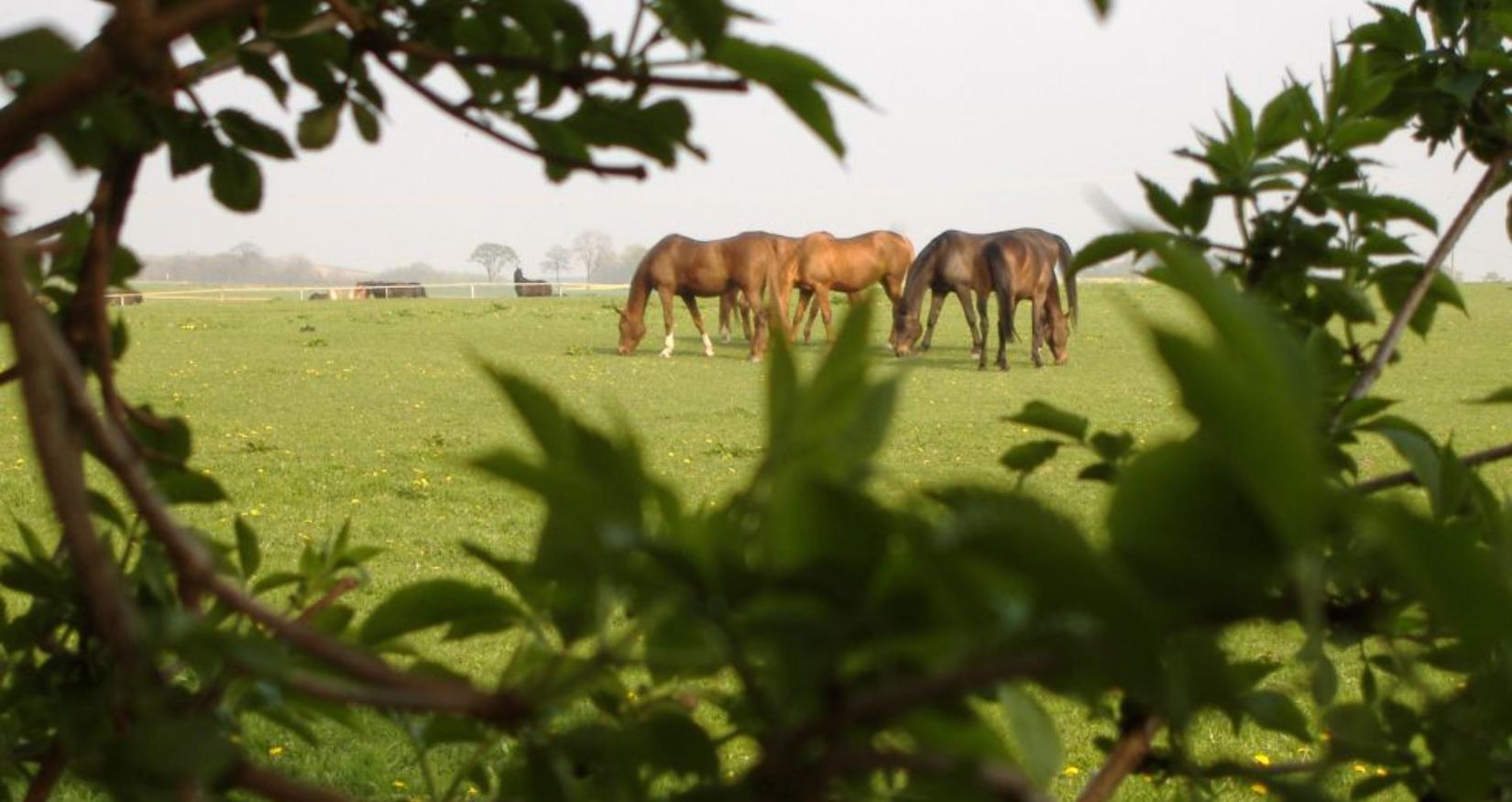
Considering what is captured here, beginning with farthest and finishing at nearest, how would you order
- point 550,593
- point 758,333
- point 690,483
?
point 758,333
point 690,483
point 550,593

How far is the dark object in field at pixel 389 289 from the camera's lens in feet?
122

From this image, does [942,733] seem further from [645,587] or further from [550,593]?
[550,593]

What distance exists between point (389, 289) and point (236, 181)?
38.9 meters

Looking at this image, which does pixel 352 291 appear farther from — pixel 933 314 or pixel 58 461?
pixel 58 461

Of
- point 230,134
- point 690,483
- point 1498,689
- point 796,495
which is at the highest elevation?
point 230,134

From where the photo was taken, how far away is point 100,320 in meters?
0.66

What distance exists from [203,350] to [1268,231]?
15.5 meters

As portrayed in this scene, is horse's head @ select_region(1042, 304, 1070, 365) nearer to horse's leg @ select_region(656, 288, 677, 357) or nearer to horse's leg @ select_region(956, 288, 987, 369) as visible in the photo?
horse's leg @ select_region(956, 288, 987, 369)

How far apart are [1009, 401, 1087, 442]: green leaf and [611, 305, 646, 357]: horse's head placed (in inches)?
588

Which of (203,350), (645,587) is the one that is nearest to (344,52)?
(645,587)

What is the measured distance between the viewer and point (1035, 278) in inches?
624

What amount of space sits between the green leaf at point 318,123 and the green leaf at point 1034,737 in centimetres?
56

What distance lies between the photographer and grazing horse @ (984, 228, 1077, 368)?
49.7 ft

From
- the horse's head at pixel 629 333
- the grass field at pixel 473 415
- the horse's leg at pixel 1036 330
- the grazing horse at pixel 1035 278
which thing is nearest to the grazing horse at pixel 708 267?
the grass field at pixel 473 415
